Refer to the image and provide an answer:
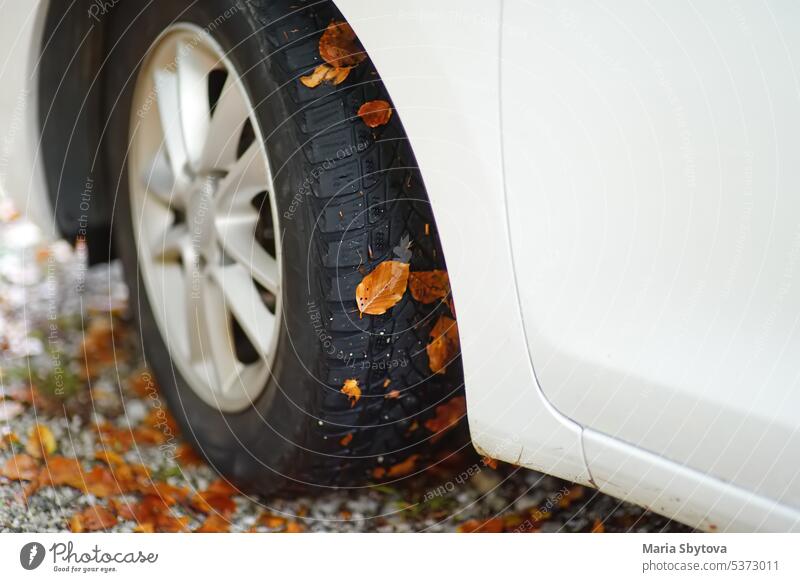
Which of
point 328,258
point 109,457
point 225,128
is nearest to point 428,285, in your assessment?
point 328,258

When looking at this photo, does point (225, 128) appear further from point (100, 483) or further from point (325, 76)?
point (100, 483)

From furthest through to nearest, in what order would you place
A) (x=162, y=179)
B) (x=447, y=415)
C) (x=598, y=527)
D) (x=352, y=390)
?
(x=162, y=179), (x=598, y=527), (x=447, y=415), (x=352, y=390)

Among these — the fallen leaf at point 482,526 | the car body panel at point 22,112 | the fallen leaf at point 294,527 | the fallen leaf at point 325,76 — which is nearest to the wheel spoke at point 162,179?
the car body panel at point 22,112

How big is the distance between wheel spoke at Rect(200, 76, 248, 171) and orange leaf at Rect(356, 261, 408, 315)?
16.7 inches

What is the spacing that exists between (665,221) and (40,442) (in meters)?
1.70

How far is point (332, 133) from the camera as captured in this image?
150cm

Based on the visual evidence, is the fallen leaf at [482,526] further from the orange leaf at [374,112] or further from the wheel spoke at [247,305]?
the orange leaf at [374,112]

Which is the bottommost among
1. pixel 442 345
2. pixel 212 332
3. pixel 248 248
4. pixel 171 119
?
pixel 442 345

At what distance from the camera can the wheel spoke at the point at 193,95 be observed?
1.82m

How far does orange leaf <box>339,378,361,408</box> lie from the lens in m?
1.61

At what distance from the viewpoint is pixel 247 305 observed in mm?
1862

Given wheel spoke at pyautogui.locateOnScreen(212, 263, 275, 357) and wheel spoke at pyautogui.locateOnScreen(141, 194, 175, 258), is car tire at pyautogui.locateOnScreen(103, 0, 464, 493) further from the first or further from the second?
Result: wheel spoke at pyautogui.locateOnScreen(141, 194, 175, 258)

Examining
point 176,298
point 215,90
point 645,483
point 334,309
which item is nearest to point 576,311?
point 645,483

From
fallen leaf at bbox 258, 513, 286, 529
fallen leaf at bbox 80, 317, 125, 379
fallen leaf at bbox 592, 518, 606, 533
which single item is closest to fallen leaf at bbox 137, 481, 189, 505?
fallen leaf at bbox 258, 513, 286, 529
